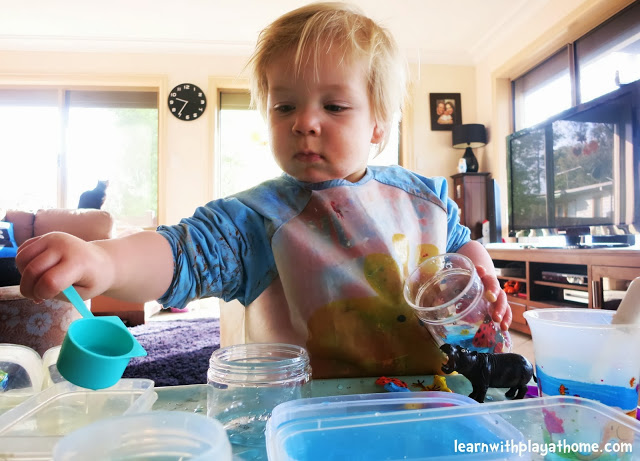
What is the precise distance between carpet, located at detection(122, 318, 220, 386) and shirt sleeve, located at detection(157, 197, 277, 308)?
3.78 feet

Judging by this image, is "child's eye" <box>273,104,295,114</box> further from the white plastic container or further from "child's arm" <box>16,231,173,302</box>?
the white plastic container

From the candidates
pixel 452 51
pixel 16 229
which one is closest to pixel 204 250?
pixel 16 229

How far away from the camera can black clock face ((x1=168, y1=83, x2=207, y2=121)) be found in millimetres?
4316

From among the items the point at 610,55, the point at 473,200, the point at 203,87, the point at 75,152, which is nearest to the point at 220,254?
the point at 610,55

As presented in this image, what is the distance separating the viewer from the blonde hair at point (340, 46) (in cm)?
71

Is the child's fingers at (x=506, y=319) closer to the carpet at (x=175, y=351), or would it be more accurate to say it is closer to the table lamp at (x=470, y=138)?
the carpet at (x=175, y=351)

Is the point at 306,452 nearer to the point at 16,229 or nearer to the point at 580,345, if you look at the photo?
the point at 580,345

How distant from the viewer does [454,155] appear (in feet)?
14.6

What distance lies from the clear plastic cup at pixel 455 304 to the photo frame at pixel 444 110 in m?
4.14

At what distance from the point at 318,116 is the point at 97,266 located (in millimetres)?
402

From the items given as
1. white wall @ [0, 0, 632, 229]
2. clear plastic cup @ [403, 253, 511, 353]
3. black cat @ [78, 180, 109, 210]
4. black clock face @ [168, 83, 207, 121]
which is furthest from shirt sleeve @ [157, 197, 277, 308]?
black clock face @ [168, 83, 207, 121]

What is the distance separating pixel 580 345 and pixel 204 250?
0.46 m

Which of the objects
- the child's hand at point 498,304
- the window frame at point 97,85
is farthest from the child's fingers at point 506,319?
the window frame at point 97,85

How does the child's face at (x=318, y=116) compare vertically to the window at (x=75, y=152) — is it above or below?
below
